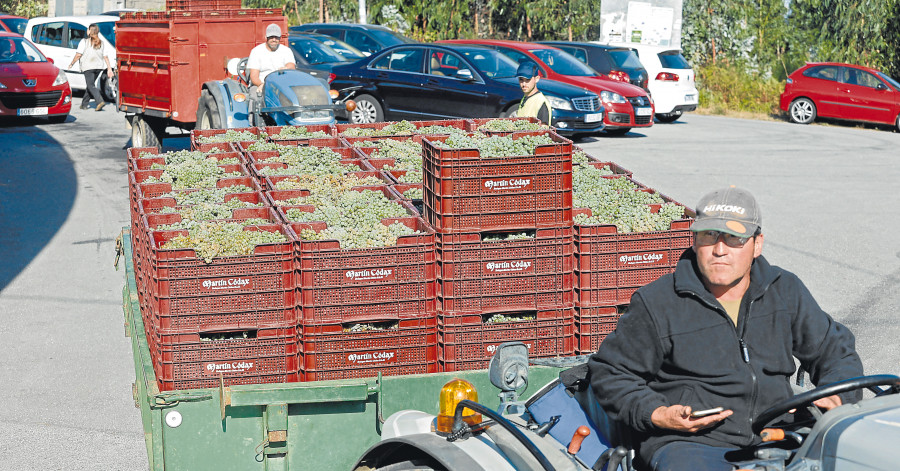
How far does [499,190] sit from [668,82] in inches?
680

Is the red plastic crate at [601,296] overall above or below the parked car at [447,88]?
below

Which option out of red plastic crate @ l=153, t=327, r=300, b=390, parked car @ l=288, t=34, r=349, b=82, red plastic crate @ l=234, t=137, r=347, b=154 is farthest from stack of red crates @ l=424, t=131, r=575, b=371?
parked car @ l=288, t=34, r=349, b=82

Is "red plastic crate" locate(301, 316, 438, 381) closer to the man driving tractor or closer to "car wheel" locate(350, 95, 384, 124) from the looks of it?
the man driving tractor

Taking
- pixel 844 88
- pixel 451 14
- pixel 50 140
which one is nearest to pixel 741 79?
pixel 844 88

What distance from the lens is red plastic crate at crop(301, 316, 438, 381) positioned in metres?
5.11

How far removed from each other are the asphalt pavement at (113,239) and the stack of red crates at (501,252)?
2.22m

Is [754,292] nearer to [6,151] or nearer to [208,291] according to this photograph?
[208,291]

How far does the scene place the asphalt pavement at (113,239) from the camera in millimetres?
6754

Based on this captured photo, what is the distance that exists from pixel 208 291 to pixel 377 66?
14.2m

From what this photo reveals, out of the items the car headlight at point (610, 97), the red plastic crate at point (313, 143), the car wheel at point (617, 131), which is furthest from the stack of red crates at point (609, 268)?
the car wheel at point (617, 131)

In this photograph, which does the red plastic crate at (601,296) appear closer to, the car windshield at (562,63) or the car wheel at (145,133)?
the car wheel at (145,133)

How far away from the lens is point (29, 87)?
1953 cm

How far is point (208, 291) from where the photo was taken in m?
4.96

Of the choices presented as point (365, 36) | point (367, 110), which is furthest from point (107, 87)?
point (367, 110)
